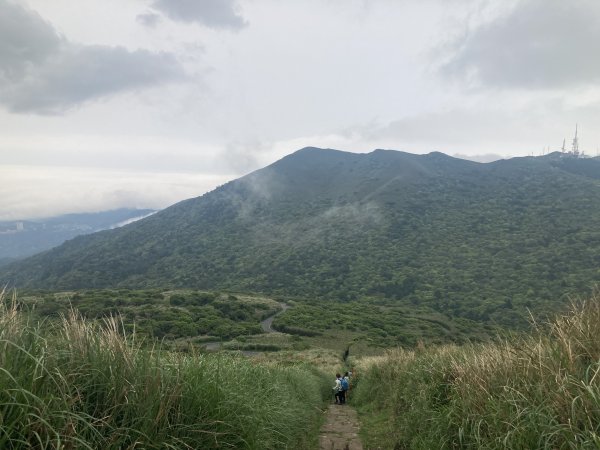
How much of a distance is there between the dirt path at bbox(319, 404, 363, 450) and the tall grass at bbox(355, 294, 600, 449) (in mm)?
1058

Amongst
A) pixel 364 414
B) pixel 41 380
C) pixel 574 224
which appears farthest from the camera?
pixel 574 224

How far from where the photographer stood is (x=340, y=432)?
1139cm

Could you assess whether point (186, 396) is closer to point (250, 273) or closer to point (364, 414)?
point (364, 414)

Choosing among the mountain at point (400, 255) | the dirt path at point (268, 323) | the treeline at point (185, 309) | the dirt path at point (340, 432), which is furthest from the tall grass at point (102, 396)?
the mountain at point (400, 255)

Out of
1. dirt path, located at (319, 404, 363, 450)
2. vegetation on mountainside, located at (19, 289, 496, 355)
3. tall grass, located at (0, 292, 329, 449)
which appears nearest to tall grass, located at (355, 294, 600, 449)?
dirt path, located at (319, 404, 363, 450)

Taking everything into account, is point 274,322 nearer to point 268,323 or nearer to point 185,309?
point 268,323

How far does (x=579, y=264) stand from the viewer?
109 meters

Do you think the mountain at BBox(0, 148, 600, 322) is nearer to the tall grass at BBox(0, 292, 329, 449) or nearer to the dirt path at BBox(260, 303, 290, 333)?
the dirt path at BBox(260, 303, 290, 333)

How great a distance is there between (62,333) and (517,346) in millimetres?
6262

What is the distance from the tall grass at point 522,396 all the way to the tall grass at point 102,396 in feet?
10.1

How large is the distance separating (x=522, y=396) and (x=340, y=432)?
7.77m

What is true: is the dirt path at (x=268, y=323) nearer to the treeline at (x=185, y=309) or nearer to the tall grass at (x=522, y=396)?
the treeline at (x=185, y=309)

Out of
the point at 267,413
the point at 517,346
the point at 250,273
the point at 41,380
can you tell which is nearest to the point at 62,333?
the point at 41,380

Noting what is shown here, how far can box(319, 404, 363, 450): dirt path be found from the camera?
32.0 feet
